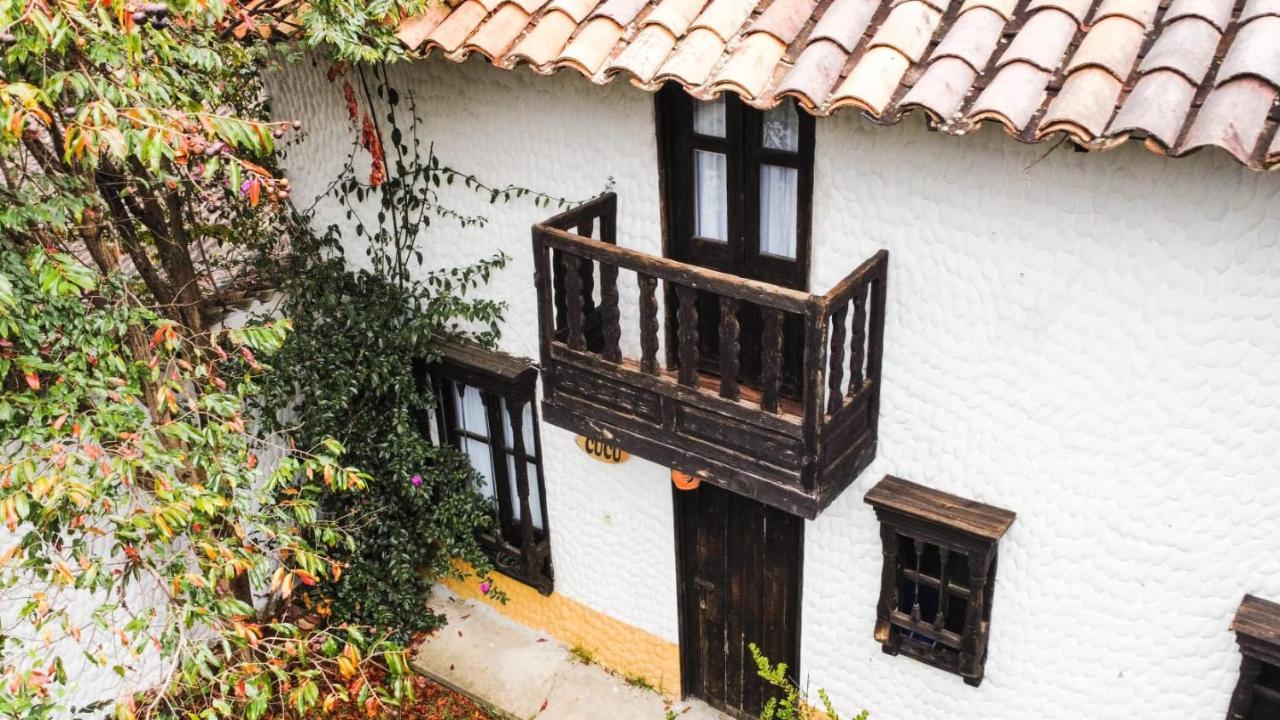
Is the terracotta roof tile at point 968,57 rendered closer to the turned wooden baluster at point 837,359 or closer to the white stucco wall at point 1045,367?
the white stucco wall at point 1045,367

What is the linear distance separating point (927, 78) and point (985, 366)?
1.73m

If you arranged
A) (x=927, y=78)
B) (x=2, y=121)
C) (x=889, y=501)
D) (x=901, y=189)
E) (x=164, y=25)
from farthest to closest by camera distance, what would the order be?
(x=889, y=501)
(x=901, y=189)
(x=164, y=25)
(x=927, y=78)
(x=2, y=121)

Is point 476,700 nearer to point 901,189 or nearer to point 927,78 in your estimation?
point 901,189

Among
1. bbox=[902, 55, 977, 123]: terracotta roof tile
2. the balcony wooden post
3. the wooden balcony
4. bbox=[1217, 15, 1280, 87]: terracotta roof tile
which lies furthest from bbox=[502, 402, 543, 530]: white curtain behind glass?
bbox=[1217, 15, 1280, 87]: terracotta roof tile

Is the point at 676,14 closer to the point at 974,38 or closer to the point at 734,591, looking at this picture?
the point at 974,38

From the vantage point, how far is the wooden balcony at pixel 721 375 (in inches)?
203

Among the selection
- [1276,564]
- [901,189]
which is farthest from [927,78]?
[1276,564]

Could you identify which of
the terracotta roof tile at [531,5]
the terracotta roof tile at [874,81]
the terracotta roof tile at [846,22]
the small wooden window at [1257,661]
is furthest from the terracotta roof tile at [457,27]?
the small wooden window at [1257,661]

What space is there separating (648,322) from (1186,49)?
2.74 meters

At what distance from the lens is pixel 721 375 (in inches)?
211

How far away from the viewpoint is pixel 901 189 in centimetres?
537

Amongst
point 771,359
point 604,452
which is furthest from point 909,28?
point 604,452

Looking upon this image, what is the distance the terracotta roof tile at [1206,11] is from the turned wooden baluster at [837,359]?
73.6 inches

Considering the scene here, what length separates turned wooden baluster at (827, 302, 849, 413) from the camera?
518 centimetres
